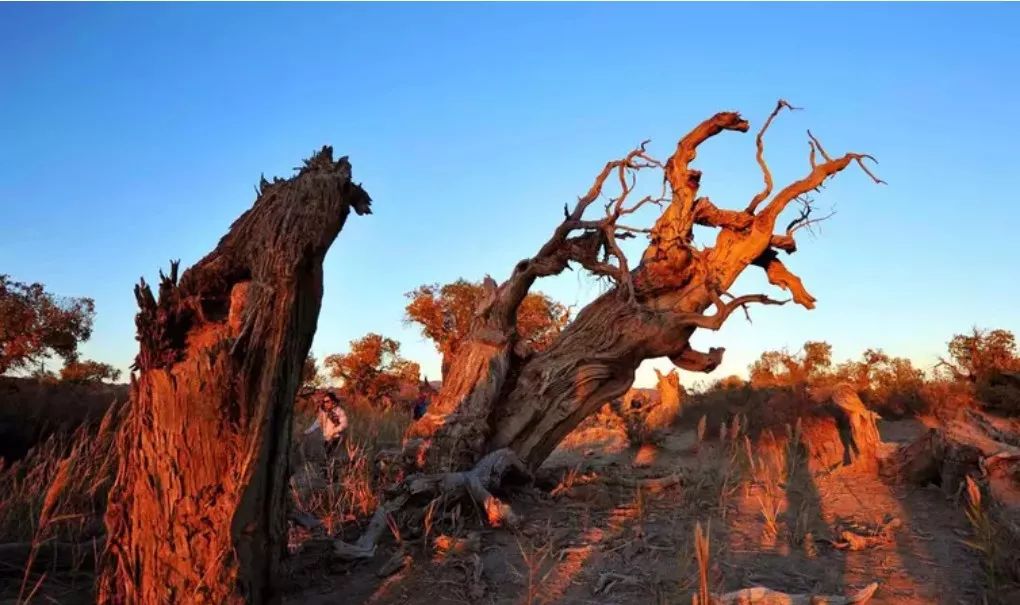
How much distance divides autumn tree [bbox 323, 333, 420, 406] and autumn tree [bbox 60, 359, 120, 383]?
927 cm

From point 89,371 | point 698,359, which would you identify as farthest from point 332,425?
point 89,371

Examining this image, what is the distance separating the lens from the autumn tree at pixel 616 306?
7.84m

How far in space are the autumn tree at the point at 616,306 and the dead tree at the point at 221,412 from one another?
3.81 metres

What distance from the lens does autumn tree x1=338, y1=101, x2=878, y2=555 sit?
7840mm

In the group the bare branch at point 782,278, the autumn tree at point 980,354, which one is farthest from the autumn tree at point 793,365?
the bare branch at point 782,278

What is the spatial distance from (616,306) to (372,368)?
837 inches

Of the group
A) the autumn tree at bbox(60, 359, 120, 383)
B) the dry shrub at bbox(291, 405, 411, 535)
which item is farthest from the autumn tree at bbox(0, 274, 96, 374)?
the dry shrub at bbox(291, 405, 411, 535)

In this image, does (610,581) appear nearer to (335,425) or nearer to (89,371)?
(335,425)

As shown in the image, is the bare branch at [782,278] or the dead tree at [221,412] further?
the bare branch at [782,278]

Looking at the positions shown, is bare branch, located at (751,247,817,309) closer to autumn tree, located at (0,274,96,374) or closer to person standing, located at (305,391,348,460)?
person standing, located at (305,391,348,460)

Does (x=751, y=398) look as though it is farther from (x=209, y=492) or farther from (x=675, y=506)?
(x=209, y=492)

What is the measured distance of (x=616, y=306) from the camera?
8250 mm

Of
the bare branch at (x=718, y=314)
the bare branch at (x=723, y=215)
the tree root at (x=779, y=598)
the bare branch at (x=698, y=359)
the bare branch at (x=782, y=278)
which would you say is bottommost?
the tree root at (x=779, y=598)

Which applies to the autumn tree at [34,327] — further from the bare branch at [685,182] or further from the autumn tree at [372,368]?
the bare branch at [685,182]
